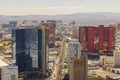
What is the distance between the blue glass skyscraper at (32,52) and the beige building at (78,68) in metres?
6.82

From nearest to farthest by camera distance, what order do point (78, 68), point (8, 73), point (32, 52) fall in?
point (8, 73), point (78, 68), point (32, 52)

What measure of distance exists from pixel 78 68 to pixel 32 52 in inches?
297

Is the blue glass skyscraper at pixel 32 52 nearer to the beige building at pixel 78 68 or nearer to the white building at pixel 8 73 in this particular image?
the beige building at pixel 78 68

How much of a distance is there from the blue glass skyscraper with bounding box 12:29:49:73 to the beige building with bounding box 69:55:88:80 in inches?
269

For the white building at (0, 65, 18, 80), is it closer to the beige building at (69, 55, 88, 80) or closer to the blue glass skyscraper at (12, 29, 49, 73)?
the beige building at (69, 55, 88, 80)

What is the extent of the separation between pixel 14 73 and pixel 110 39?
60.7 ft

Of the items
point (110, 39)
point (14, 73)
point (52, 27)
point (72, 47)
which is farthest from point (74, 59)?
point (52, 27)

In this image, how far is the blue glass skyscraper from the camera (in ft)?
76.3

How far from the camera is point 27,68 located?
23.3 meters

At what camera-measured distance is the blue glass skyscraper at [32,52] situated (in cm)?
2327

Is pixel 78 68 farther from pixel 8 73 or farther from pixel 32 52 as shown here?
pixel 32 52

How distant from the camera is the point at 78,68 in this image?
16.5 meters

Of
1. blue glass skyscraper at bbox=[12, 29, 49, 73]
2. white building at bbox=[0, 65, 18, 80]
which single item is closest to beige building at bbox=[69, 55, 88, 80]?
white building at bbox=[0, 65, 18, 80]

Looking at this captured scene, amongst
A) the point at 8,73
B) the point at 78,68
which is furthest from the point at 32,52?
Result: the point at 8,73
